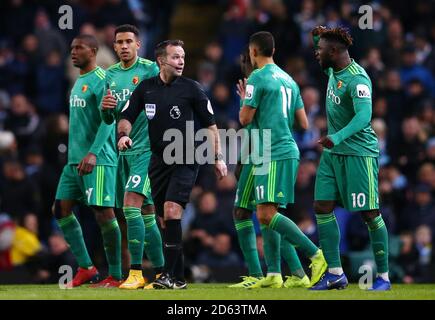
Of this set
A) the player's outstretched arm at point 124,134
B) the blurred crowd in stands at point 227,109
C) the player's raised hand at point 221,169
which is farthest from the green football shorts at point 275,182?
the blurred crowd in stands at point 227,109

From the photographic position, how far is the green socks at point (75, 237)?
12633 millimetres

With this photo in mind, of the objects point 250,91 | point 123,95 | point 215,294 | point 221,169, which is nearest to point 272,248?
point 215,294

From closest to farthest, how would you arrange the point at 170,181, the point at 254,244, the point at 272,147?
the point at 170,181 < the point at 272,147 < the point at 254,244

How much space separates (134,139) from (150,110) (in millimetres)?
712

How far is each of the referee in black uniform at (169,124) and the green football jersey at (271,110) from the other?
0.60 meters

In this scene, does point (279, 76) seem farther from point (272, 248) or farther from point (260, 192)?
point (272, 248)

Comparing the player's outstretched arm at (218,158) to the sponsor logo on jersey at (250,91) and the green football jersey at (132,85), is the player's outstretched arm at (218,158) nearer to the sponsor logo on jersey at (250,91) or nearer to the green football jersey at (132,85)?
the sponsor logo on jersey at (250,91)

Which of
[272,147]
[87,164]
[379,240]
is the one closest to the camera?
[379,240]

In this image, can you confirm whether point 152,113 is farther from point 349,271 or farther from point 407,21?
point 407,21

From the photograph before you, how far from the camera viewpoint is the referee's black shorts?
11.4 meters

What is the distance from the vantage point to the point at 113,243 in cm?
1248

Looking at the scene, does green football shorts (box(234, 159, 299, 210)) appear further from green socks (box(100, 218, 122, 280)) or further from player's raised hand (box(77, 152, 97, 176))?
player's raised hand (box(77, 152, 97, 176))

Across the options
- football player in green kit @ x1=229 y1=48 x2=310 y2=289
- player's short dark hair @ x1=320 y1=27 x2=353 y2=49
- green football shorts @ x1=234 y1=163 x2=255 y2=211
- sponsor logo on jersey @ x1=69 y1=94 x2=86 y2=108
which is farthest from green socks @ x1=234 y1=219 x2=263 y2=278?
player's short dark hair @ x1=320 y1=27 x2=353 y2=49
